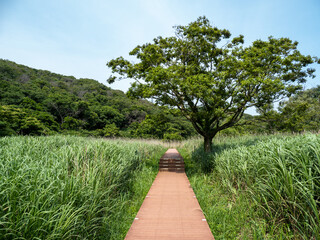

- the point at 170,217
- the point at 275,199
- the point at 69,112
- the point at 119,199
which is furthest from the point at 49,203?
the point at 69,112

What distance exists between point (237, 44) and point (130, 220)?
11.6m

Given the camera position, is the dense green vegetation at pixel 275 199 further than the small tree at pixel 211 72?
No

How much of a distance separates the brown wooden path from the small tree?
4.56 metres

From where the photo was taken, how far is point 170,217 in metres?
4.14

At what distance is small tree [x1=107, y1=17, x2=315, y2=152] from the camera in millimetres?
8773

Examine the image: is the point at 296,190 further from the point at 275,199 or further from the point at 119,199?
the point at 119,199

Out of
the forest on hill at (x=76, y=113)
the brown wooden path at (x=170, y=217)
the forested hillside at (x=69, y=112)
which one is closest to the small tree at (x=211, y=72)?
the brown wooden path at (x=170, y=217)

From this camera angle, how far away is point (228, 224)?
3680 mm

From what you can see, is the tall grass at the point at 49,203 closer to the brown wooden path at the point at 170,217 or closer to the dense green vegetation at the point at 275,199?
the brown wooden path at the point at 170,217

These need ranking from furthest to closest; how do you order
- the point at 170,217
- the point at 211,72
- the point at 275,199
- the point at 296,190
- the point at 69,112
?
the point at 69,112 → the point at 211,72 → the point at 170,217 → the point at 275,199 → the point at 296,190

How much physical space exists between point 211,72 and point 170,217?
8.64m

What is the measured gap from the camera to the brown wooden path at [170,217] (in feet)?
11.2

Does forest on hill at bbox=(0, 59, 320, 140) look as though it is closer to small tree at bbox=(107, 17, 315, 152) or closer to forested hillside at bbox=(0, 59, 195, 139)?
forested hillside at bbox=(0, 59, 195, 139)

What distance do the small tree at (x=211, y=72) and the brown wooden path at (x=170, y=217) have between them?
4.56 metres
